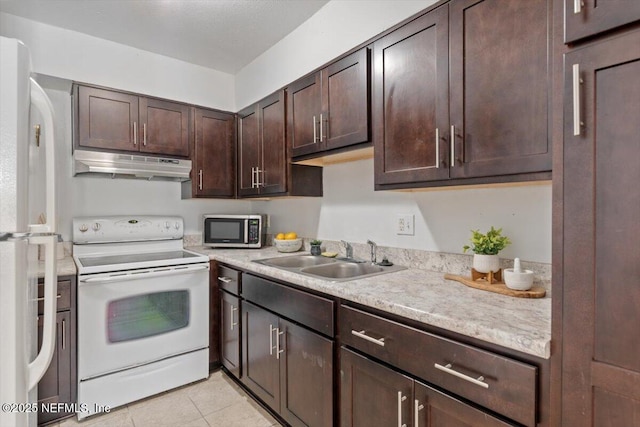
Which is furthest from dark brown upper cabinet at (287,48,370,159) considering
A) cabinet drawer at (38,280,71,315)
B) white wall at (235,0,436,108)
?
cabinet drawer at (38,280,71,315)

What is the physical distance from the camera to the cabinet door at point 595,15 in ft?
2.32

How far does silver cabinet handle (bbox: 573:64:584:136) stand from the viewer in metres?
0.77

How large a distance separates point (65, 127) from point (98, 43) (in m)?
0.68

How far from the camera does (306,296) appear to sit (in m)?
1.57

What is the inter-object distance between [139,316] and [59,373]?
0.47m

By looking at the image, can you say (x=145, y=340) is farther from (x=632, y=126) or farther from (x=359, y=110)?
(x=632, y=126)

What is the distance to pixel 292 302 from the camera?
5.45 ft

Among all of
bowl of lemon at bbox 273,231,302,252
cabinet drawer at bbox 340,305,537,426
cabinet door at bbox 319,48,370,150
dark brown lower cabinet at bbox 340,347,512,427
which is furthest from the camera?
bowl of lemon at bbox 273,231,302,252

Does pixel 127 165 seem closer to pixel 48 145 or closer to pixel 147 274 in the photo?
pixel 147 274

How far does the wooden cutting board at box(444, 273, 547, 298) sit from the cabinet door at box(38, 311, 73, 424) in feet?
6.98

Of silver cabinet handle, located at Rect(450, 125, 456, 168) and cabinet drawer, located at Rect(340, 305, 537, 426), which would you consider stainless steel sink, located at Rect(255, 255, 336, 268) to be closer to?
cabinet drawer, located at Rect(340, 305, 537, 426)

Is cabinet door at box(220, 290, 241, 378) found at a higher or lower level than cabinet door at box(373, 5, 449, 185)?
lower

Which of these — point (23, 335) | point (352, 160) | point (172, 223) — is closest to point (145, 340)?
point (172, 223)

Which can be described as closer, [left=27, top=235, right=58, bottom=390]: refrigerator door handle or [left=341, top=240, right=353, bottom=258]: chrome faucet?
[left=27, top=235, right=58, bottom=390]: refrigerator door handle
